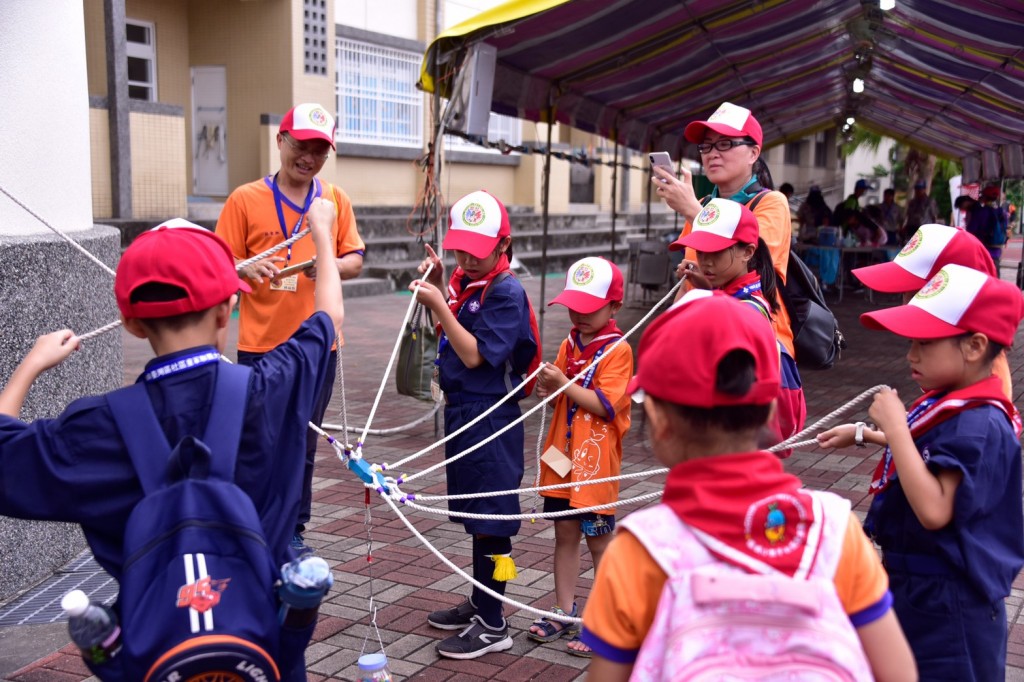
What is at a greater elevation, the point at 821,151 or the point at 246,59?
the point at 821,151

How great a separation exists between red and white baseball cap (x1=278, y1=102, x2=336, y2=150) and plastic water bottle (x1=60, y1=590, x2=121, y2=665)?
2.85m

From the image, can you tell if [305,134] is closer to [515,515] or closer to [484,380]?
[484,380]

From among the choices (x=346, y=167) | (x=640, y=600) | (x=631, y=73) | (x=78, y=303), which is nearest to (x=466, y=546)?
(x=78, y=303)

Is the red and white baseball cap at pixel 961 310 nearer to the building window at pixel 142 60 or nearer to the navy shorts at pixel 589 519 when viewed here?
the navy shorts at pixel 589 519

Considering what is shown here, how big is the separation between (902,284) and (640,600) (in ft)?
5.79

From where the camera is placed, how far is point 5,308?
4305mm

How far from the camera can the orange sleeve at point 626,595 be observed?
5.53 feet

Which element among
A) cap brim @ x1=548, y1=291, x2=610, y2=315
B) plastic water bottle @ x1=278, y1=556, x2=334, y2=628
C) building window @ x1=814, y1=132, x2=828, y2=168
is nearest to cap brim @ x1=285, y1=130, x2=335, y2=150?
cap brim @ x1=548, y1=291, x2=610, y2=315

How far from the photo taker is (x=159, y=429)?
81.7 inches

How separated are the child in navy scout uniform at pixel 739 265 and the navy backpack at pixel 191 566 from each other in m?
2.00

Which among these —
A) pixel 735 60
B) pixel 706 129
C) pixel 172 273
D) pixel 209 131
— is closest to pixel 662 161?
pixel 706 129

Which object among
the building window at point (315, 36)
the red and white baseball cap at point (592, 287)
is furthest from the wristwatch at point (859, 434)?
the building window at point (315, 36)

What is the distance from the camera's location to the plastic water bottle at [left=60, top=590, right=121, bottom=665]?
1.88 meters

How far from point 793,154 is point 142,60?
115ft
